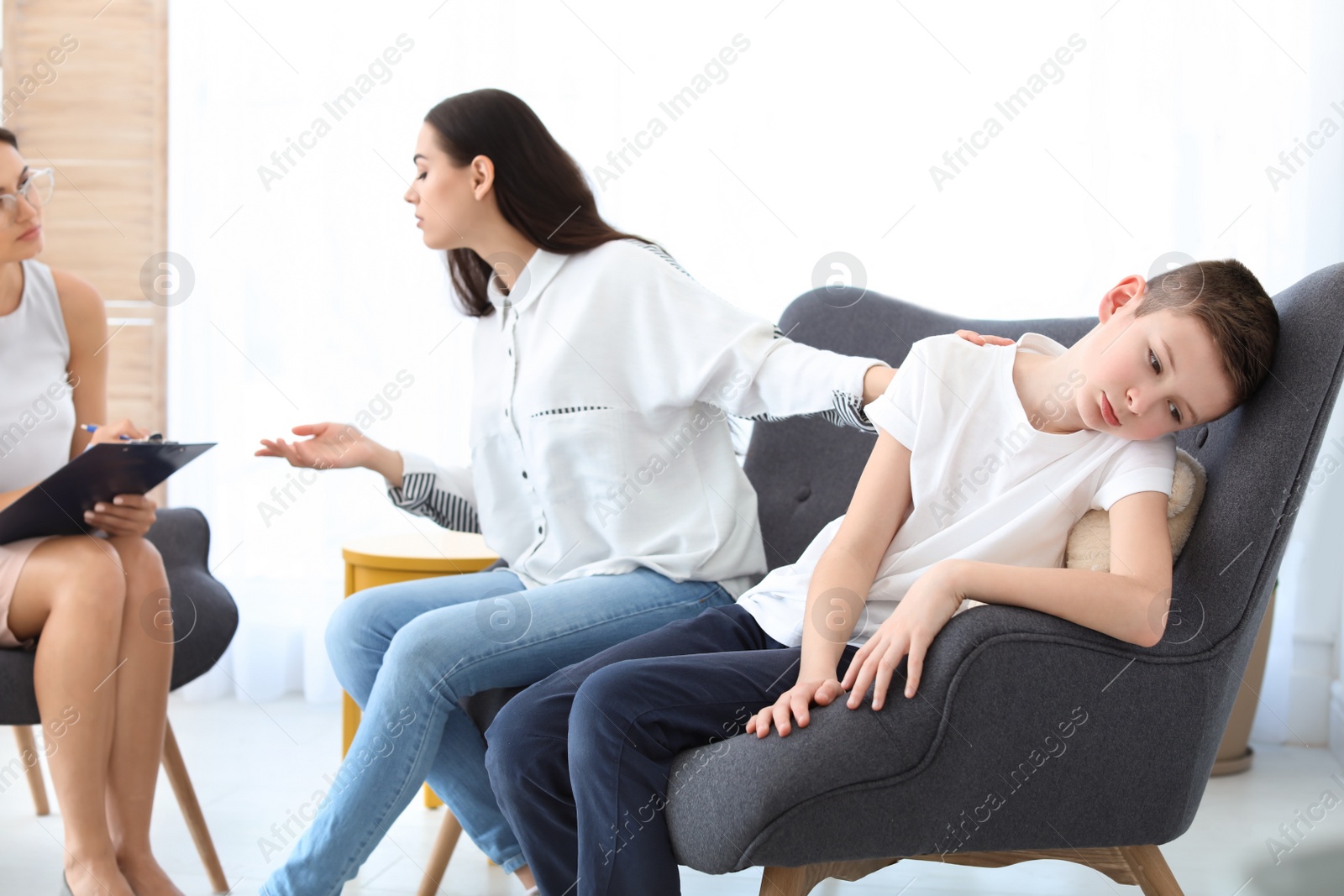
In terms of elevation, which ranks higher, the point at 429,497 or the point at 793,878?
the point at 793,878

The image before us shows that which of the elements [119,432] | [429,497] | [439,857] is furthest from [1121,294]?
[119,432]

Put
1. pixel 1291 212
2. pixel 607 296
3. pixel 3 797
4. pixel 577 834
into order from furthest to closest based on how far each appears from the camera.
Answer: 1. pixel 1291 212
2. pixel 3 797
3. pixel 607 296
4. pixel 577 834

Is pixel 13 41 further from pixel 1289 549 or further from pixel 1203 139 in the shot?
pixel 1289 549

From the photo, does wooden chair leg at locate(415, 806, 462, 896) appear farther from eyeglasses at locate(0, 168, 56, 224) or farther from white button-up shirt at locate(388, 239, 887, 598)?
eyeglasses at locate(0, 168, 56, 224)

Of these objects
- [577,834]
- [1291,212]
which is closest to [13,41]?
[577,834]

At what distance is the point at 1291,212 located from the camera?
2412 millimetres

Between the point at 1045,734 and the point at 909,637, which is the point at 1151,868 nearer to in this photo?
the point at 1045,734

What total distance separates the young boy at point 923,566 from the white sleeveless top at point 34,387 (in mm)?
942

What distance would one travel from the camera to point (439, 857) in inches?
62.3

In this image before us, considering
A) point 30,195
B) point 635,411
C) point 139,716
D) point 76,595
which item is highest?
point 635,411

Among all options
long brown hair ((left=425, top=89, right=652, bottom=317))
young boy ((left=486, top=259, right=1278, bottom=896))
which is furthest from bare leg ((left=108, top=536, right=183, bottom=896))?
long brown hair ((left=425, top=89, right=652, bottom=317))

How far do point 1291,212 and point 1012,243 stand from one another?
23.9 inches

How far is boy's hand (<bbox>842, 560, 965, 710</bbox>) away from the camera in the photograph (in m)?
0.97

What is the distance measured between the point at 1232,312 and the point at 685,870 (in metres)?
1.32
